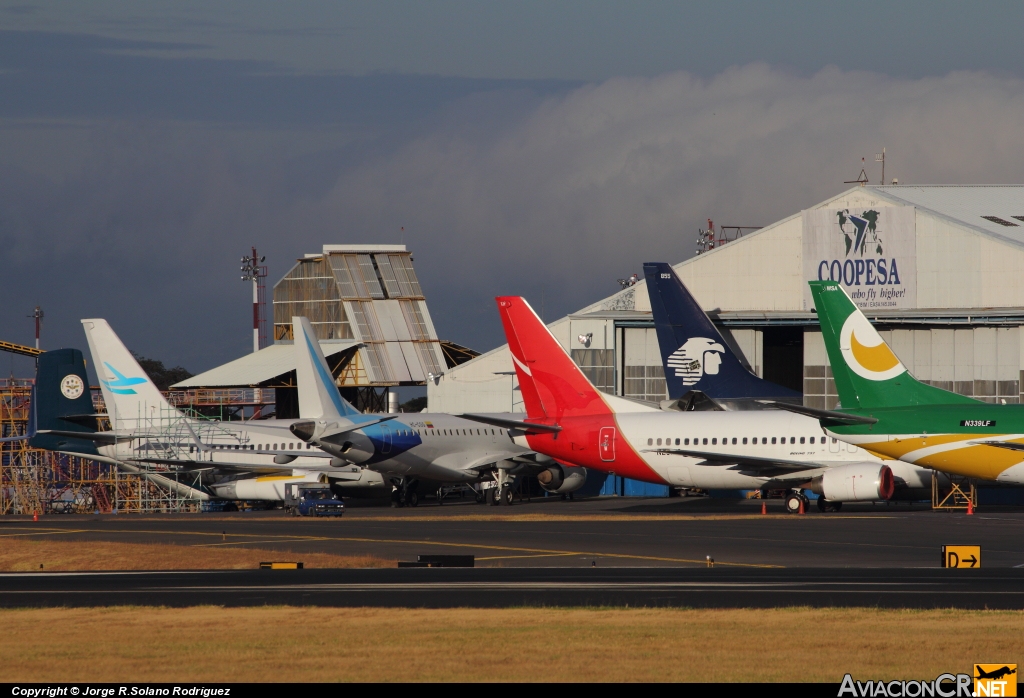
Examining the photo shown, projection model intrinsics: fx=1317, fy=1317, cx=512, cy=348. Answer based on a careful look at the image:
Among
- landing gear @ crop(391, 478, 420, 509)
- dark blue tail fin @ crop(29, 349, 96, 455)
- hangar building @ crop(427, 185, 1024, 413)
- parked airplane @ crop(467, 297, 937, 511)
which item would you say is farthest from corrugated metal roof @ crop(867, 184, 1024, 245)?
dark blue tail fin @ crop(29, 349, 96, 455)

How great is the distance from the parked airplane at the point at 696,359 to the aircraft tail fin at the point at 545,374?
9164 mm

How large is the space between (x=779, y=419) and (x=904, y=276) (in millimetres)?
15907

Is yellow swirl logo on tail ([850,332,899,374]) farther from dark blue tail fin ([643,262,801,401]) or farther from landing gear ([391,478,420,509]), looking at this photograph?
landing gear ([391,478,420,509])

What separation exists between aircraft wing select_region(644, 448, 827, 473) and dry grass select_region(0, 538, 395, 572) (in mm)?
19705

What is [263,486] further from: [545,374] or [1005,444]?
[1005,444]

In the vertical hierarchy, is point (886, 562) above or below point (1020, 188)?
below

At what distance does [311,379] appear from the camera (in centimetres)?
5547

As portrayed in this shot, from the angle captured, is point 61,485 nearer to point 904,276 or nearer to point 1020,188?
point 904,276

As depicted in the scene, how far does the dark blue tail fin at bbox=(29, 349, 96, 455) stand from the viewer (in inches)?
2601

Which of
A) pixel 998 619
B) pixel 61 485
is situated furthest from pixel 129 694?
pixel 61 485

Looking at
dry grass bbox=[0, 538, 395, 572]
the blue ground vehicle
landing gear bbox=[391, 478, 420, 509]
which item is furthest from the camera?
landing gear bbox=[391, 478, 420, 509]

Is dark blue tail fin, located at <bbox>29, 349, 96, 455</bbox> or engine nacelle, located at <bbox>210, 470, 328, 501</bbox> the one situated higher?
dark blue tail fin, located at <bbox>29, 349, 96, 455</bbox>

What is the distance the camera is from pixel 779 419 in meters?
48.7

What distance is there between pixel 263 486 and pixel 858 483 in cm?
2853
